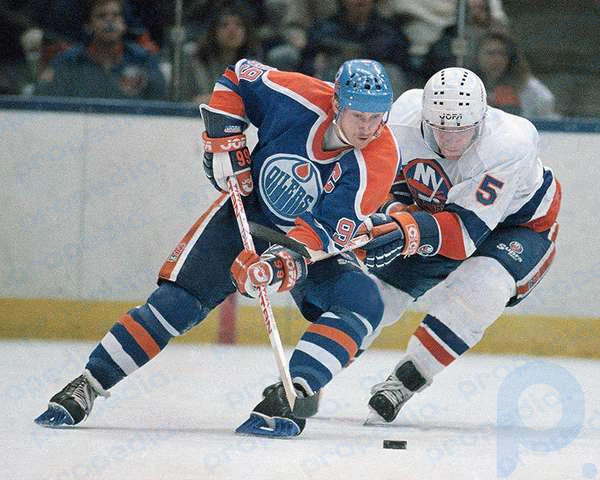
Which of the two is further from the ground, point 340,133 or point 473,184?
point 340,133

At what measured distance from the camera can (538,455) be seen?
3.41 metres

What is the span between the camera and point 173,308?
3.60 meters

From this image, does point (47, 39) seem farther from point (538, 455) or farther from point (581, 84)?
point (538, 455)

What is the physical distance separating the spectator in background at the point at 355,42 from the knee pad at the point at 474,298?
1.96 meters

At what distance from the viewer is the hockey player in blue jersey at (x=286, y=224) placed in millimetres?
3504

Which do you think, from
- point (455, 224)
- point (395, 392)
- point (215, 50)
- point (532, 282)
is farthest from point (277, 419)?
point (215, 50)

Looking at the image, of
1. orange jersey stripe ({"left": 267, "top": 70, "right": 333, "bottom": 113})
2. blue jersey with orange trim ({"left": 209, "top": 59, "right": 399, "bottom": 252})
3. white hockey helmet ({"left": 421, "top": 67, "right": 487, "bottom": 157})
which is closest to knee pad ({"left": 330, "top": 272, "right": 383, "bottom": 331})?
blue jersey with orange trim ({"left": 209, "top": 59, "right": 399, "bottom": 252})

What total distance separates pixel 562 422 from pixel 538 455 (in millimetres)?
778

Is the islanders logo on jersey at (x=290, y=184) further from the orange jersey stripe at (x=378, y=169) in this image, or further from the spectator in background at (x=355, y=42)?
the spectator in background at (x=355, y=42)

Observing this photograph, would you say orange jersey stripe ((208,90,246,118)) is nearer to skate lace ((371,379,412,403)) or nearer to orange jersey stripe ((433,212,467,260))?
orange jersey stripe ((433,212,467,260))

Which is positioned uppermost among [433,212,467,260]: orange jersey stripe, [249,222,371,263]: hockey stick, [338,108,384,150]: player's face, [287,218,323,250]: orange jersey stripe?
[338,108,384,150]: player's face

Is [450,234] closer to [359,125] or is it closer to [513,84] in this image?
[359,125]

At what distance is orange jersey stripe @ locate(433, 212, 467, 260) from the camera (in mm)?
3945

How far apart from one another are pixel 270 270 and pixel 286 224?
327 millimetres
